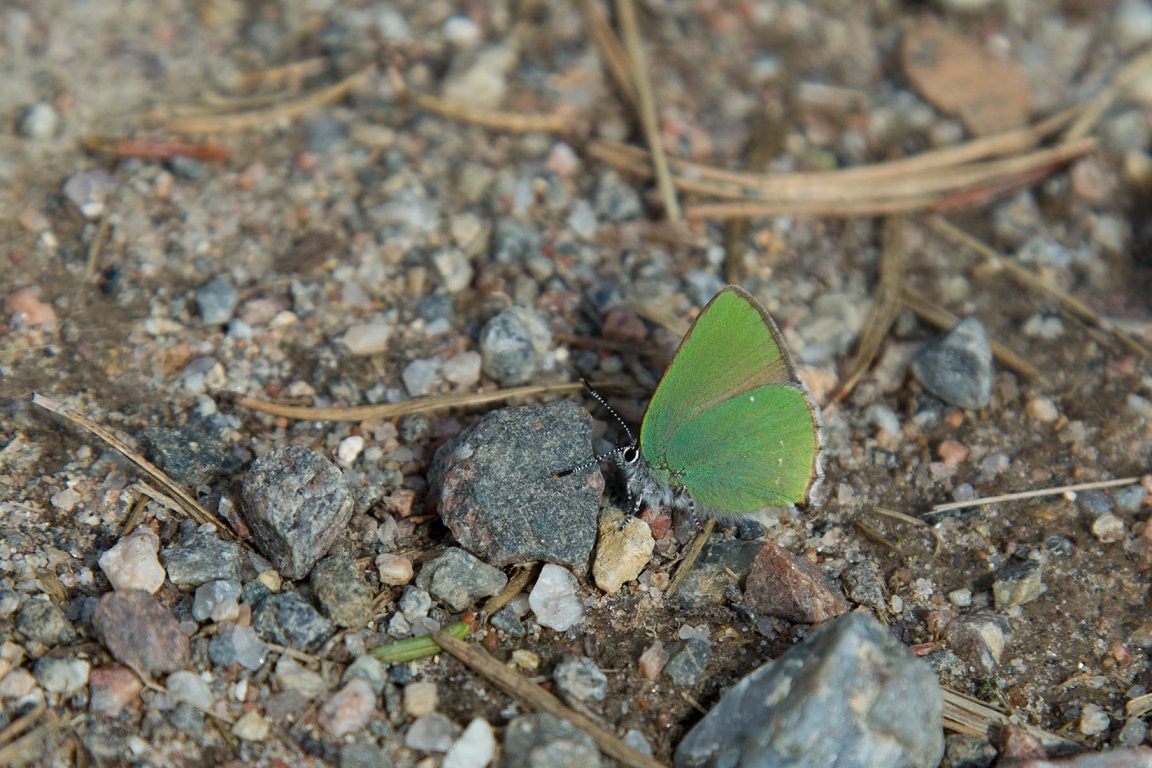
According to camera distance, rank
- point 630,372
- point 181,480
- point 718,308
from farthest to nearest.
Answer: point 630,372
point 181,480
point 718,308

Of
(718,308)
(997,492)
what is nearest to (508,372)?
(718,308)

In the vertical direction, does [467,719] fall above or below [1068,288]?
below

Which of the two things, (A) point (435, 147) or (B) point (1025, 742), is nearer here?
(B) point (1025, 742)

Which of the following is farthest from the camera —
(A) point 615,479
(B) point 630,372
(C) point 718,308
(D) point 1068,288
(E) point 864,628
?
(D) point 1068,288

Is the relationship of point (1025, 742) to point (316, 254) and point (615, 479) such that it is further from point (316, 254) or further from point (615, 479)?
point (316, 254)

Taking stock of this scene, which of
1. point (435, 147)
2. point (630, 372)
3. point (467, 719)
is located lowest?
point (467, 719)

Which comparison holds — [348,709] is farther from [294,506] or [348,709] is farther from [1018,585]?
[1018,585]

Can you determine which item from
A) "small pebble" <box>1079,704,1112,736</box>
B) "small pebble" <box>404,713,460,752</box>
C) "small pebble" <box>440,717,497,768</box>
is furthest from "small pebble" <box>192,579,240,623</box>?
"small pebble" <box>1079,704,1112,736</box>
